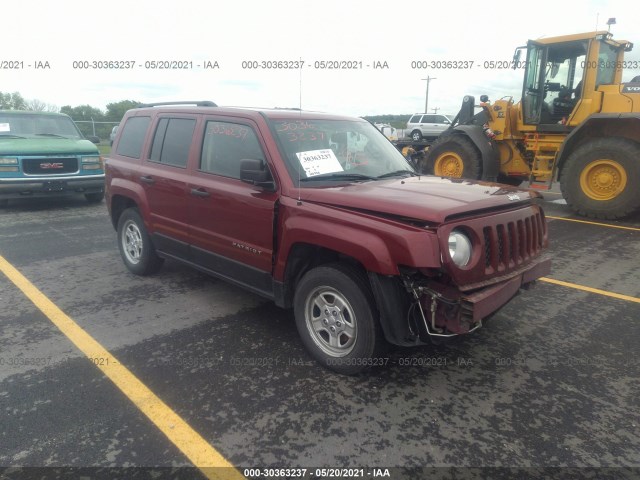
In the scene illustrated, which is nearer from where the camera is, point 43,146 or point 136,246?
point 136,246

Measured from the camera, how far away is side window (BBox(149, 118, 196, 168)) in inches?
169

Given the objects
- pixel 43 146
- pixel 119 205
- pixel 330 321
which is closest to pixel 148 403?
pixel 330 321

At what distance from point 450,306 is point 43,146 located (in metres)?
8.99

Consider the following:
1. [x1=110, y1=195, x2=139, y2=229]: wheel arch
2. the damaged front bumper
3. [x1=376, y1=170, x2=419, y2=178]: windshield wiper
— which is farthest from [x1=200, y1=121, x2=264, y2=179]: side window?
the damaged front bumper

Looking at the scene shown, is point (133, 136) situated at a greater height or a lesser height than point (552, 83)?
lesser

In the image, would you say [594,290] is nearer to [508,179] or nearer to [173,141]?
[173,141]

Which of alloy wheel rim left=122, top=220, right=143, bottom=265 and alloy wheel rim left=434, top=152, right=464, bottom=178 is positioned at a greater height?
alloy wheel rim left=434, top=152, right=464, bottom=178

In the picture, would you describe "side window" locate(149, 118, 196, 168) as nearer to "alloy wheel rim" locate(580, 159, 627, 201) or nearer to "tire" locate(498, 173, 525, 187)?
"alloy wheel rim" locate(580, 159, 627, 201)

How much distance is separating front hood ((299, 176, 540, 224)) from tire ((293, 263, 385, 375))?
1.55 ft

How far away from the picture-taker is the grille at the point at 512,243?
9.68ft

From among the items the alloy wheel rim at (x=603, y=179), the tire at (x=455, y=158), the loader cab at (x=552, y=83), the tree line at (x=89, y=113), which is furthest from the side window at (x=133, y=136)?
the tree line at (x=89, y=113)

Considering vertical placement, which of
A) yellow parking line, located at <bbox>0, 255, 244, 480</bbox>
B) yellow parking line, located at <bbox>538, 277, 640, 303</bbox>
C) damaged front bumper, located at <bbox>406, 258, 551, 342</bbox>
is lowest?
yellow parking line, located at <bbox>0, 255, 244, 480</bbox>

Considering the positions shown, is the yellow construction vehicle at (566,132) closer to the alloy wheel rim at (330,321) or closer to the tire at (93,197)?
the alloy wheel rim at (330,321)

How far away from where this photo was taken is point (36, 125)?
9.65 m
